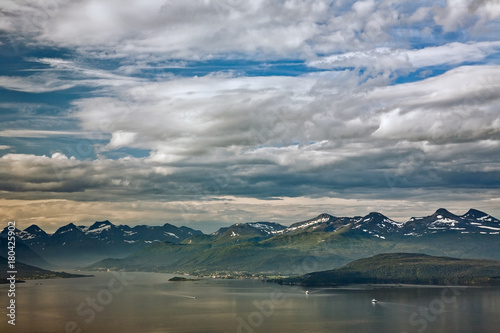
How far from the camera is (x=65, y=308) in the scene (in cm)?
18775

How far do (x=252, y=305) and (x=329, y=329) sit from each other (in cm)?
6345

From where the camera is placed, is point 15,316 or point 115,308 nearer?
point 15,316

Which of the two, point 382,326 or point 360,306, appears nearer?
point 382,326

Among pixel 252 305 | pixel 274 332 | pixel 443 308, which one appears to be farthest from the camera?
pixel 252 305

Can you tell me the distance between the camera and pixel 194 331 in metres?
134

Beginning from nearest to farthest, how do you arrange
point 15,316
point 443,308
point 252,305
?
point 15,316 < point 443,308 < point 252,305

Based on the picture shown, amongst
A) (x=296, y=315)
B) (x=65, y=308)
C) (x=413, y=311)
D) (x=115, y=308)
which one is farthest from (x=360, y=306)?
(x=65, y=308)

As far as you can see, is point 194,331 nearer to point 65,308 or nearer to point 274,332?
point 274,332

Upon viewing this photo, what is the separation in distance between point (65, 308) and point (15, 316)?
26095 mm

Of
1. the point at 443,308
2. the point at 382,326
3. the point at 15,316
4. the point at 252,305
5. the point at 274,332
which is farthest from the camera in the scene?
the point at 252,305

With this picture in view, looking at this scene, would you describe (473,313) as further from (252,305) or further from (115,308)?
(115,308)

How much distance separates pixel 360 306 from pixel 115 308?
91.3 m

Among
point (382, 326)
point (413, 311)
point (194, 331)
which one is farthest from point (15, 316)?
point (413, 311)

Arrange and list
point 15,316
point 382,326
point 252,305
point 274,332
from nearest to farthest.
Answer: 1. point 274,332
2. point 382,326
3. point 15,316
4. point 252,305
